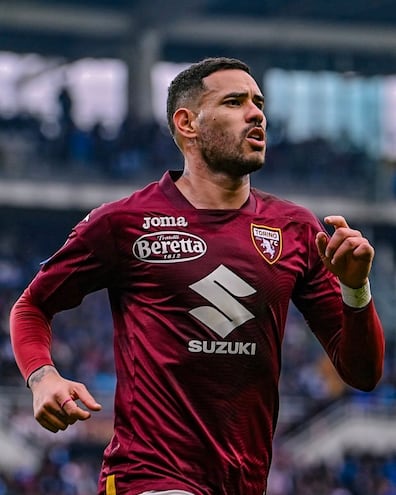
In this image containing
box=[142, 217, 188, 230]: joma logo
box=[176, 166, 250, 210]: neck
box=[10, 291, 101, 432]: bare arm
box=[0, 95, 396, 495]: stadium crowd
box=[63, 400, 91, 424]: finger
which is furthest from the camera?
box=[0, 95, 396, 495]: stadium crowd

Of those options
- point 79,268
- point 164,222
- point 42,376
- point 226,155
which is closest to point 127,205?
point 164,222

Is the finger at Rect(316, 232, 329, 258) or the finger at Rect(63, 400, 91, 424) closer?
the finger at Rect(63, 400, 91, 424)

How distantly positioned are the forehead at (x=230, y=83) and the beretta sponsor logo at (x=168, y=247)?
21.6 inches

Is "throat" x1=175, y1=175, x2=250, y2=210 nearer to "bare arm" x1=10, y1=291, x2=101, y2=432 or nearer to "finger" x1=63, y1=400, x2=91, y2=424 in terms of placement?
"bare arm" x1=10, y1=291, x2=101, y2=432

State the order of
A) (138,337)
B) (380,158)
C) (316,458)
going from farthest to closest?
1. (380,158)
2. (316,458)
3. (138,337)

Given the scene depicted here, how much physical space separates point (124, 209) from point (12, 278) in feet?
81.3

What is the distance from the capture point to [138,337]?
5309mm

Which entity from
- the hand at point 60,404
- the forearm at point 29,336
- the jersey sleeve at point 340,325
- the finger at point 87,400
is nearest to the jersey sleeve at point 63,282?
the forearm at point 29,336

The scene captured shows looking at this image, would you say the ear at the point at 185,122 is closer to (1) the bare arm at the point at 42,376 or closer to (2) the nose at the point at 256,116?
(2) the nose at the point at 256,116

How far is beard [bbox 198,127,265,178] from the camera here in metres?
5.39

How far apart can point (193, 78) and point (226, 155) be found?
34 centimetres

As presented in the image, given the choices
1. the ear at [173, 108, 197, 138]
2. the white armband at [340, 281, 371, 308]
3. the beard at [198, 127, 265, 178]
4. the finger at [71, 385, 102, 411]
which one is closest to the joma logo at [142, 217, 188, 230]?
the beard at [198, 127, 265, 178]

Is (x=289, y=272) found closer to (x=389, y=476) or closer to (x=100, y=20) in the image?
(x=389, y=476)

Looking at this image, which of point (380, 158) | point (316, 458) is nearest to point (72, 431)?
point (316, 458)
